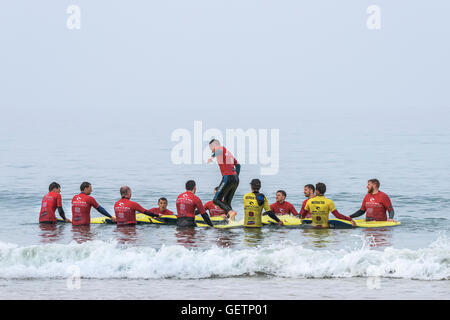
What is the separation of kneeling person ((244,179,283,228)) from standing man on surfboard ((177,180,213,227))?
38.5 inches

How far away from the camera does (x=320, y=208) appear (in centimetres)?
1853

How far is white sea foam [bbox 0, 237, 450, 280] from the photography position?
1370 centimetres

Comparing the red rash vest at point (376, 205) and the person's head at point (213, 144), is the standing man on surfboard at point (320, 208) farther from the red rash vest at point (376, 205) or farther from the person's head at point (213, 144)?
the person's head at point (213, 144)

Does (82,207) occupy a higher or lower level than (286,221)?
higher

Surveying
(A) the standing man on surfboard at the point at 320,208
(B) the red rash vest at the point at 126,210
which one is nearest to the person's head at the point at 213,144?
(B) the red rash vest at the point at 126,210

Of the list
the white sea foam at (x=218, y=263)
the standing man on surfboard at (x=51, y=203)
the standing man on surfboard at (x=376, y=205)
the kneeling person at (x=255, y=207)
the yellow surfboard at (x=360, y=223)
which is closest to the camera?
the white sea foam at (x=218, y=263)

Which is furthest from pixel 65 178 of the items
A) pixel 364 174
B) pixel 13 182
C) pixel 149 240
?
pixel 149 240

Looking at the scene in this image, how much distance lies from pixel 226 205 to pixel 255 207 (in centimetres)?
145

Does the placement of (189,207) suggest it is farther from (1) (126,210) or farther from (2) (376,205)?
(2) (376,205)

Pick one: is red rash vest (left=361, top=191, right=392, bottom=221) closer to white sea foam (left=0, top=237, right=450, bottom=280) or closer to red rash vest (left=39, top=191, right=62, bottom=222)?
white sea foam (left=0, top=237, right=450, bottom=280)

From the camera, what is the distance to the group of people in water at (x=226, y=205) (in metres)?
18.5

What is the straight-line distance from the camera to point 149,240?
17.5 meters

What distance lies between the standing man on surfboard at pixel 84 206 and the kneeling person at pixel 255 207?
3.55m

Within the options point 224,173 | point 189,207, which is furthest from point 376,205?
point 189,207
